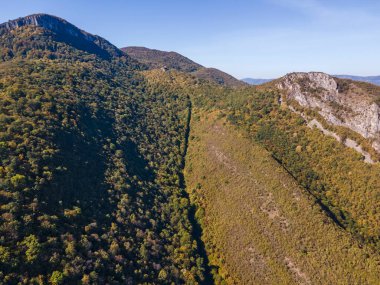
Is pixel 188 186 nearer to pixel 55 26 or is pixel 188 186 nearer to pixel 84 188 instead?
pixel 84 188

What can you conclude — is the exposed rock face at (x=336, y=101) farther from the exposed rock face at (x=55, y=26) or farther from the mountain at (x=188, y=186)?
the exposed rock face at (x=55, y=26)

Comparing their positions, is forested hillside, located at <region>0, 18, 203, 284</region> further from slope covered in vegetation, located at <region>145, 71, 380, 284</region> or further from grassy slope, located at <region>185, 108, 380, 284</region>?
slope covered in vegetation, located at <region>145, 71, 380, 284</region>

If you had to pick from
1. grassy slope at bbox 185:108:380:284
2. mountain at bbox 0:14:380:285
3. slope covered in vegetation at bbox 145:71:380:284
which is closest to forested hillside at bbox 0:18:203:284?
mountain at bbox 0:14:380:285

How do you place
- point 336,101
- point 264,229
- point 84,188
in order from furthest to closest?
point 336,101, point 264,229, point 84,188

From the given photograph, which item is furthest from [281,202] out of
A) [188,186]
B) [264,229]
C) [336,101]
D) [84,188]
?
[84,188]

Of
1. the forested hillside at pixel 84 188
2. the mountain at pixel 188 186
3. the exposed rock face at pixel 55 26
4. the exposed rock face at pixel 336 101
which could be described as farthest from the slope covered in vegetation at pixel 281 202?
the exposed rock face at pixel 55 26

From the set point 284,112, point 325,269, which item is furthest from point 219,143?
point 325,269
